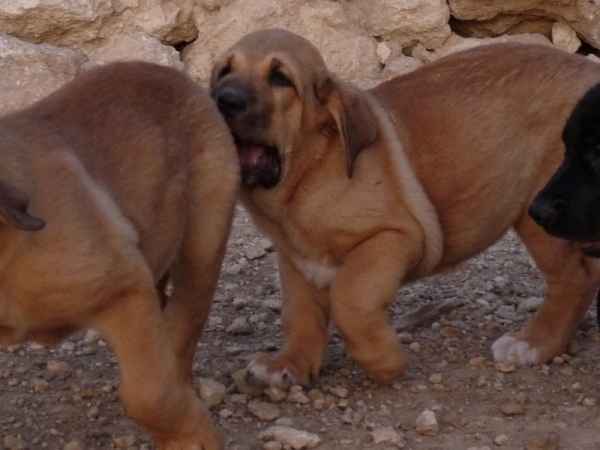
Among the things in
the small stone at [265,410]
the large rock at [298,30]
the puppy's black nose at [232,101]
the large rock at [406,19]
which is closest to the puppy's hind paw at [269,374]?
the small stone at [265,410]

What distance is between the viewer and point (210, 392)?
449 centimetres

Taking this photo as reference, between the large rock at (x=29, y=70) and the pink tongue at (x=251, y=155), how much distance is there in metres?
4.17

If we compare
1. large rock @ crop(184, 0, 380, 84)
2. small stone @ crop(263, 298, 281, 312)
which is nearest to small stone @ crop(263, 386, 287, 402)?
small stone @ crop(263, 298, 281, 312)

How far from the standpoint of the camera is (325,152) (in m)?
4.72

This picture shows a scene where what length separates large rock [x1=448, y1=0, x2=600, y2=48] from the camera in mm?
Result: 9453

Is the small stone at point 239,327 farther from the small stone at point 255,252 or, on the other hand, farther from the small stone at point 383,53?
the small stone at point 383,53

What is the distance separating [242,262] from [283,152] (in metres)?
1.91

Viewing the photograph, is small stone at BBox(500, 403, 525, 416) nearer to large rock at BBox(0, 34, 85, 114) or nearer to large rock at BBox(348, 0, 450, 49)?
large rock at BBox(0, 34, 85, 114)

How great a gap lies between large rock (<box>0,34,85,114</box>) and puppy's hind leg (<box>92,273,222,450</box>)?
16.6 ft

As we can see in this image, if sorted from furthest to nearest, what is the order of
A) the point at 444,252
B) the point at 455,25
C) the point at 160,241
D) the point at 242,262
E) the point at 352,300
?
the point at 455,25
the point at 242,262
the point at 444,252
the point at 352,300
the point at 160,241

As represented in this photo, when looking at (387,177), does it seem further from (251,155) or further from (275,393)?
(275,393)

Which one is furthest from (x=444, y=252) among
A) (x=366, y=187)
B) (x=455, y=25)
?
(x=455, y=25)

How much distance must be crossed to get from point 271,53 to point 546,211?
1.35 meters

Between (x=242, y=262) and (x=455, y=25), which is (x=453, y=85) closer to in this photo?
(x=242, y=262)
